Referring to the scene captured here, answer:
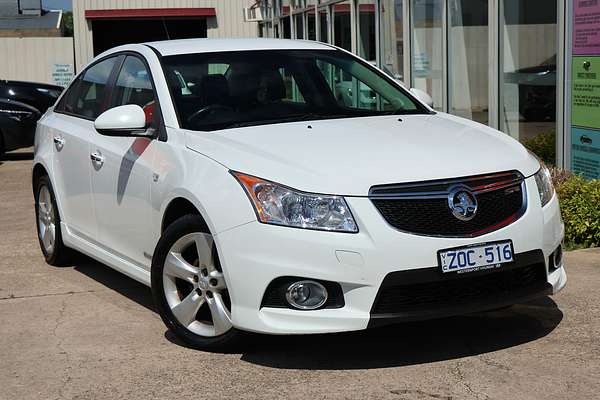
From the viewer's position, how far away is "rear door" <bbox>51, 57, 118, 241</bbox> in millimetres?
5832

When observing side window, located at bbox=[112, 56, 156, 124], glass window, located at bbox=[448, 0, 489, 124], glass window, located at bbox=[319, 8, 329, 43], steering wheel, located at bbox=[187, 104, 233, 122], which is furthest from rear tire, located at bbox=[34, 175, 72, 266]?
glass window, located at bbox=[319, 8, 329, 43]

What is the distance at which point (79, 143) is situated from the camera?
591 cm

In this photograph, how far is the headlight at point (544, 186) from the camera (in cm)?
447

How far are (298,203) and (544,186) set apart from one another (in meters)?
1.28

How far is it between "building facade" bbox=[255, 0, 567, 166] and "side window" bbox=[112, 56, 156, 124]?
12.5 ft

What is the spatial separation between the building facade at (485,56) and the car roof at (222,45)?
9.59 feet

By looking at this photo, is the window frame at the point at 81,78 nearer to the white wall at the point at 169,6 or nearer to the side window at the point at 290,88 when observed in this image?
the side window at the point at 290,88

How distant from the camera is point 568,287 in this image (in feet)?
18.3

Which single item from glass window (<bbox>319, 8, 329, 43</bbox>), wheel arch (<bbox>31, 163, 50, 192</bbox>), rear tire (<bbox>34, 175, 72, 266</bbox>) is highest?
glass window (<bbox>319, 8, 329, 43</bbox>)

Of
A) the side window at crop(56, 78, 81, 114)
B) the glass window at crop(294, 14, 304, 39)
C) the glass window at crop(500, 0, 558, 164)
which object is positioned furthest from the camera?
the glass window at crop(294, 14, 304, 39)

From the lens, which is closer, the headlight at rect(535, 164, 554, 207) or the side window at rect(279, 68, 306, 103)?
the headlight at rect(535, 164, 554, 207)

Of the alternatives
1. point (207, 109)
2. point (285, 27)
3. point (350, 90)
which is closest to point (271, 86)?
point (207, 109)

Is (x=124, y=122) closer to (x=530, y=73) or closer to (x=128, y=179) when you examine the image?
(x=128, y=179)

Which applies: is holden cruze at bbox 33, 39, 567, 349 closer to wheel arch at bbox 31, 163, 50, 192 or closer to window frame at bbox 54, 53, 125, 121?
window frame at bbox 54, 53, 125, 121
